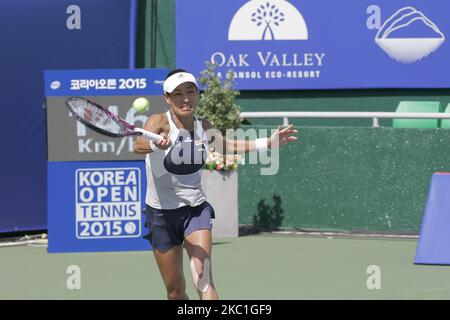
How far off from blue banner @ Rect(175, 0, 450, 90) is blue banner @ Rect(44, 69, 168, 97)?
2.99m

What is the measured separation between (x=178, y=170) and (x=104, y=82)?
16.3ft

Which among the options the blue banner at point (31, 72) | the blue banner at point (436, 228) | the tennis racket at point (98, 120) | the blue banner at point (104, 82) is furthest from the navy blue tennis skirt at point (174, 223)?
the blue banner at point (31, 72)

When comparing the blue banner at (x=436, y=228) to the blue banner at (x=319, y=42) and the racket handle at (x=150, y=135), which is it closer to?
the blue banner at (x=319, y=42)

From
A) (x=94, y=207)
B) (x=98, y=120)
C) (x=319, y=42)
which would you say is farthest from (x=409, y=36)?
(x=98, y=120)

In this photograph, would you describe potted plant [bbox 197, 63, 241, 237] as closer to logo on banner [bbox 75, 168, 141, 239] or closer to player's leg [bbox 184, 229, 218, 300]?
logo on banner [bbox 75, 168, 141, 239]

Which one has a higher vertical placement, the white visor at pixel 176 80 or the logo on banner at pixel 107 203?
the white visor at pixel 176 80

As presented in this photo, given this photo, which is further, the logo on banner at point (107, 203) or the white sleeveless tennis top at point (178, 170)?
the logo on banner at point (107, 203)

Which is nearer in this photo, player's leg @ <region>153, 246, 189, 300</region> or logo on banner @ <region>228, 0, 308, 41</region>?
player's leg @ <region>153, 246, 189, 300</region>

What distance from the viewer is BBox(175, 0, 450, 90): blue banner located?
621 inches

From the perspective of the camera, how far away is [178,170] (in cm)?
852

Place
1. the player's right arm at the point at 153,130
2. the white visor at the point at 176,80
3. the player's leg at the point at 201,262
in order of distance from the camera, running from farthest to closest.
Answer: the white visor at the point at 176,80 → the player's right arm at the point at 153,130 → the player's leg at the point at 201,262

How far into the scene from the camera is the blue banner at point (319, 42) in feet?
51.8

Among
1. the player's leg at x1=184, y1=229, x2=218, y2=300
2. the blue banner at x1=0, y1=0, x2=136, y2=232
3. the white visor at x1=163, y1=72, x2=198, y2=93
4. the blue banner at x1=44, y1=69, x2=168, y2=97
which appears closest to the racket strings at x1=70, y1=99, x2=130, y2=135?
the white visor at x1=163, y1=72, x2=198, y2=93

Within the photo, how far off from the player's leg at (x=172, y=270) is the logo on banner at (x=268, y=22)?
26.0 feet
